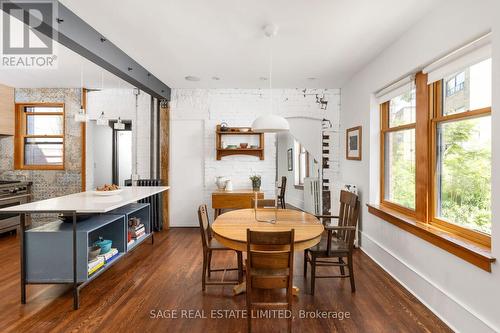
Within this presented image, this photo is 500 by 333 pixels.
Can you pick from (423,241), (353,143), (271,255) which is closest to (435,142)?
(423,241)

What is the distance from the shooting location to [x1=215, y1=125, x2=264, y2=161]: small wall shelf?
4832mm

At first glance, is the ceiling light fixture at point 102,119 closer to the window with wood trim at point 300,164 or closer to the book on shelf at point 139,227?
the book on shelf at point 139,227

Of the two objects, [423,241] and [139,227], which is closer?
[423,241]

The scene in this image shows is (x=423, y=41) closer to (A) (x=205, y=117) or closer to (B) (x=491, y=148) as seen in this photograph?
(B) (x=491, y=148)

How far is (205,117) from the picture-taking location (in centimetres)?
503

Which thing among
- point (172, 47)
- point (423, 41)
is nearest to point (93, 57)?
point (172, 47)

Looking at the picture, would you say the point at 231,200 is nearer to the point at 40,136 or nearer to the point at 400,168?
the point at 400,168

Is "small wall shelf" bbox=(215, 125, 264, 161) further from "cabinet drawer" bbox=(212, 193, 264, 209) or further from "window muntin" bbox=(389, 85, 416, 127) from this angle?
"window muntin" bbox=(389, 85, 416, 127)

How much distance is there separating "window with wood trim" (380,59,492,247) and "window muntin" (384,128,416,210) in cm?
1

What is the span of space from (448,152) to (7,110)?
6.78m

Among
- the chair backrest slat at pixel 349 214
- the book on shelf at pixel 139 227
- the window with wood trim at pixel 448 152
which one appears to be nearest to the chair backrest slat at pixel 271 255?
the chair backrest slat at pixel 349 214

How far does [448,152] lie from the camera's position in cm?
233

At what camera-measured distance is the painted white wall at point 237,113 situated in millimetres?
4980

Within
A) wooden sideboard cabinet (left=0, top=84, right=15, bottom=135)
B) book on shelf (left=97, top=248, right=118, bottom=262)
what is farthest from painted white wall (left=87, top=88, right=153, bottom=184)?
book on shelf (left=97, top=248, right=118, bottom=262)
